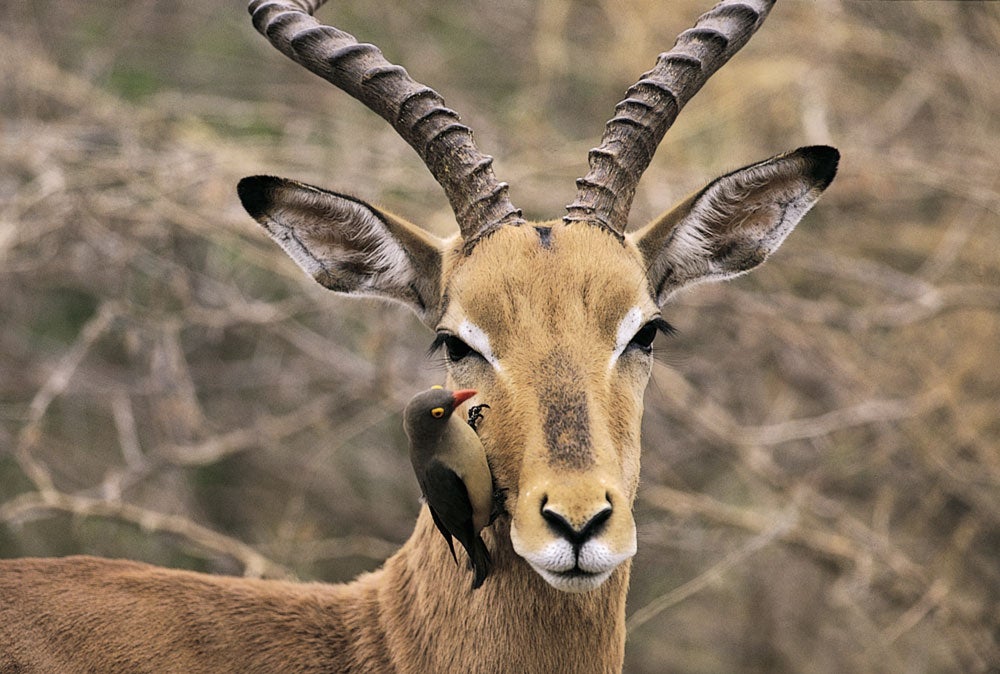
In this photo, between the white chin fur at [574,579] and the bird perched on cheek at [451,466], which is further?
the bird perched on cheek at [451,466]

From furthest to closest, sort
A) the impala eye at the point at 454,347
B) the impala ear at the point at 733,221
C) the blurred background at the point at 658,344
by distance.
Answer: the blurred background at the point at 658,344, the impala ear at the point at 733,221, the impala eye at the point at 454,347

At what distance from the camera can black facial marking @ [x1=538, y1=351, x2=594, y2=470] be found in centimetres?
353

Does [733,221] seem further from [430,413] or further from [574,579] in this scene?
[574,579]

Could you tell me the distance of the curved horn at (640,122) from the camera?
4.36 m

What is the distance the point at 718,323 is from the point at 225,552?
4348 millimetres

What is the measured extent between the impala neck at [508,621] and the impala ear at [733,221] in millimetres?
1247

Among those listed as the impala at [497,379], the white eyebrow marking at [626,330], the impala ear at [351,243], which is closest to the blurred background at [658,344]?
the impala at [497,379]

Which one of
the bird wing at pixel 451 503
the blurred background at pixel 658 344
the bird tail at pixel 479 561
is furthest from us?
the blurred background at pixel 658 344

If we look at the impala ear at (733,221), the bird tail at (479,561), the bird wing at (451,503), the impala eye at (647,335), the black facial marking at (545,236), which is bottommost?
the bird tail at (479,561)

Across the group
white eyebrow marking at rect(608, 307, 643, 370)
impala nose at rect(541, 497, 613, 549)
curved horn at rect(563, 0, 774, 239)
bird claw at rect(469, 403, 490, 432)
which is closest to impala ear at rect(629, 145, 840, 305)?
curved horn at rect(563, 0, 774, 239)

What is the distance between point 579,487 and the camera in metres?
3.40

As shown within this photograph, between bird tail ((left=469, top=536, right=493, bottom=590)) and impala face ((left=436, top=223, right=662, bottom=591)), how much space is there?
21cm

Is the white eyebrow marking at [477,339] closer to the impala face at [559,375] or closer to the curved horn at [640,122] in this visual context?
the impala face at [559,375]

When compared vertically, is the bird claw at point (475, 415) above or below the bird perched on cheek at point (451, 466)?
above
